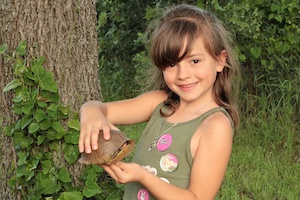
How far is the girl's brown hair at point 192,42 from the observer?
2.68 meters

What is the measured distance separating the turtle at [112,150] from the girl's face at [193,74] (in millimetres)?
449

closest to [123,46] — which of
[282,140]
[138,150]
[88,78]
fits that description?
[282,140]

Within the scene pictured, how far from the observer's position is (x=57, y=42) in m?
3.56

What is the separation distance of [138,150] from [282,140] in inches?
105

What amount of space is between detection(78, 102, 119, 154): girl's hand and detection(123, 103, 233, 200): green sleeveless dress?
10.3 inches

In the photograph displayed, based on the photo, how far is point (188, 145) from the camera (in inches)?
104

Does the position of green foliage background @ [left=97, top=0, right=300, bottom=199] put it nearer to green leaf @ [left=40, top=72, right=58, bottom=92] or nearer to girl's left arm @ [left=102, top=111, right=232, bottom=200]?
green leaf @ [left=40, top=72, right=58, bottom=92]

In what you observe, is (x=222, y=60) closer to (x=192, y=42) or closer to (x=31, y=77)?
(x=192, y=42)

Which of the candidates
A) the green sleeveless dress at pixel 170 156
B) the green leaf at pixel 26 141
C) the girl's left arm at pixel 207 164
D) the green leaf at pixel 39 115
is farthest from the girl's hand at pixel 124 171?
the green leaf at pixel 26 141

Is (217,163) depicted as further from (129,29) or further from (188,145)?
(129,29)

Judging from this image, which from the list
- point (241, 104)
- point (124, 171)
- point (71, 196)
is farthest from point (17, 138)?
point (241, 104)

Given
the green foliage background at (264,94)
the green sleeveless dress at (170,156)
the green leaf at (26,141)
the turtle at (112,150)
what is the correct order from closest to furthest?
the turtle at (112,150) → the green sleeveless dress at (170,156) → the green leaf at (26,141) → the green foliage background at (264,94)

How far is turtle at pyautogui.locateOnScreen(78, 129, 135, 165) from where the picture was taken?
2.27 m

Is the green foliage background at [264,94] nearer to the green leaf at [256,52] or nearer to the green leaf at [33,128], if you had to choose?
the green leaf at [256,52]
